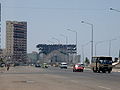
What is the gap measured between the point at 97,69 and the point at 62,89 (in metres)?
42.3

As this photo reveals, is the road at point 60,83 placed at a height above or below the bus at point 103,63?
below

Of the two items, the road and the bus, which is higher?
the bus

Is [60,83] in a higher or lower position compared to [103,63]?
lower

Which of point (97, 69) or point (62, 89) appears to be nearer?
point (62, 89)

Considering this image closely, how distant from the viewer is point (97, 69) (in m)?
65.6

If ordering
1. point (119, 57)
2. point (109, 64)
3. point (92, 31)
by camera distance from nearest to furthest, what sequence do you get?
point (109, 64) → point (92, 31) → point (119, 57)

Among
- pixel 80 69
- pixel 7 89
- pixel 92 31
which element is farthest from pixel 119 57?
pixel 7 89

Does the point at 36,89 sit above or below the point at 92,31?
below

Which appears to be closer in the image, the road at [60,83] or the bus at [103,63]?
the road at [60,83]

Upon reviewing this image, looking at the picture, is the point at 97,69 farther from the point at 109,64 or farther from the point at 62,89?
the point at 62,89

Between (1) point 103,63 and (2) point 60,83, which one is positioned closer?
(2) point 60,83

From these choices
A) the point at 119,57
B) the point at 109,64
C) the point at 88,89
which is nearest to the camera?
the point at 88,89

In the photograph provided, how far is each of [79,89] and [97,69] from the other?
139ft

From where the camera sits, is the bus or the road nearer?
the road
